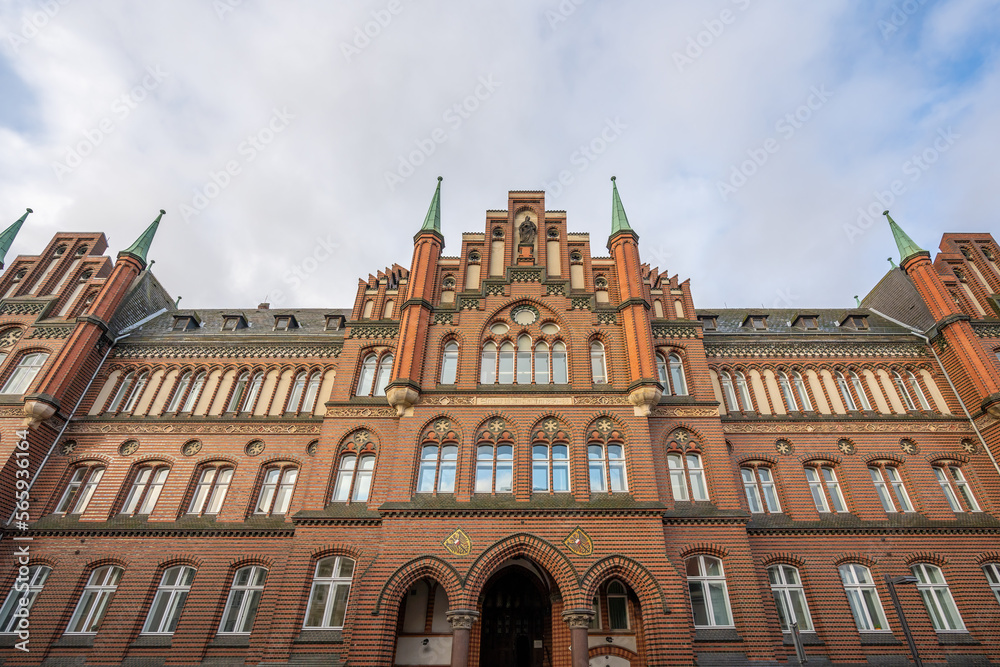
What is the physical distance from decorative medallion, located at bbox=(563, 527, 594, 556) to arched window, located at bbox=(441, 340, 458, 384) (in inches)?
277

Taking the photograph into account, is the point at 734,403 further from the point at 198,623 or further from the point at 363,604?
the point at 198,623

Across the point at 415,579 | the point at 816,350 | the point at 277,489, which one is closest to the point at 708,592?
the point at 415,579

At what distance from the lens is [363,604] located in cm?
1566

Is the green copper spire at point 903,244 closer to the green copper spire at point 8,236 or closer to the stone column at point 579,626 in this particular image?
the stone column at point 579,626

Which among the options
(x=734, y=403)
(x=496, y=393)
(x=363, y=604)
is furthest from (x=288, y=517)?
(x=734, y=403)

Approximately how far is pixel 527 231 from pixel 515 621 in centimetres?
1586

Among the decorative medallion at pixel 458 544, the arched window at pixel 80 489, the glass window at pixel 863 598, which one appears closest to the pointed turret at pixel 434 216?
the decorative medallion at pixel 458 544

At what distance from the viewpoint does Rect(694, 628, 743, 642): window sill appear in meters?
16.4

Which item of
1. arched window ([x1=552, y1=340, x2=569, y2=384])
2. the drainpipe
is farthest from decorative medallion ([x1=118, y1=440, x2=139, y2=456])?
the drainpipe

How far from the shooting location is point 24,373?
22953mm

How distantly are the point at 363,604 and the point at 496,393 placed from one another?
7948 mm

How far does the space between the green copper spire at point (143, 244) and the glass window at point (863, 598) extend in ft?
111

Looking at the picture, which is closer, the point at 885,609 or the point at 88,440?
the point at 885,609

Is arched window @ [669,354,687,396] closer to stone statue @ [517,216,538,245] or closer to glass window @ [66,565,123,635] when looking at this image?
stone statue @ [517,216,538,245]
